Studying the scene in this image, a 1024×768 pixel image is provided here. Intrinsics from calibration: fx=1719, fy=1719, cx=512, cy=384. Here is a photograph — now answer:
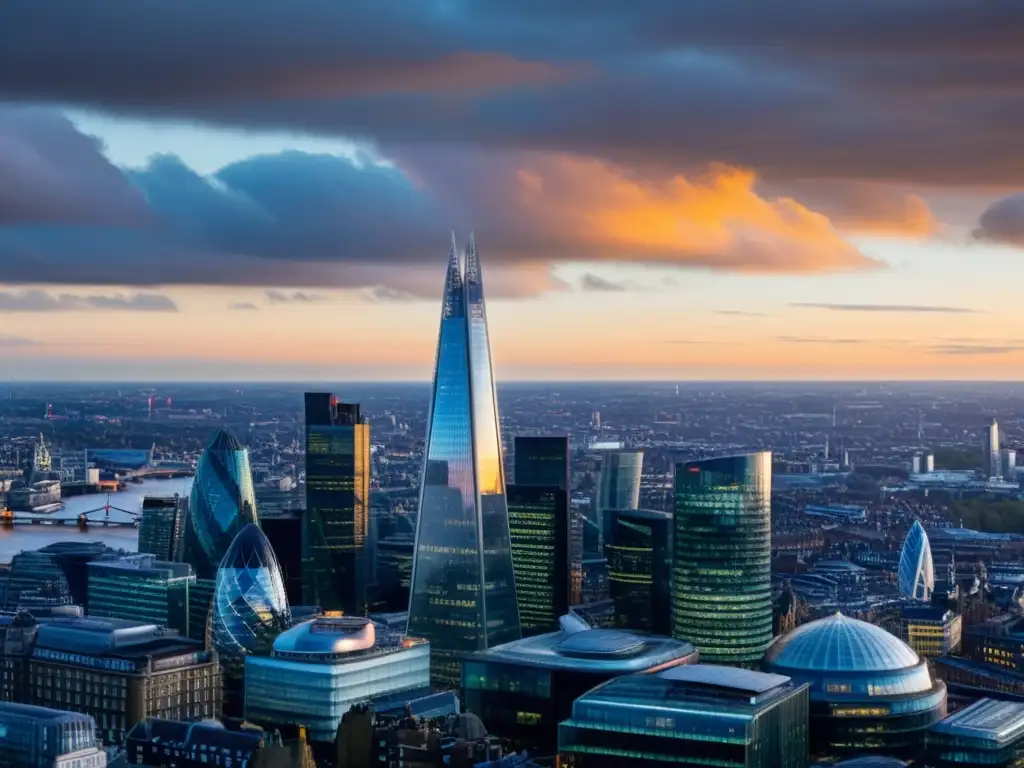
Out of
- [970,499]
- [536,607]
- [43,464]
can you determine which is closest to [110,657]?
[536,607]

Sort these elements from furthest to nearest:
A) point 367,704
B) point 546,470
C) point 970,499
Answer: point 970,499 → point 546,470 → point 367,704

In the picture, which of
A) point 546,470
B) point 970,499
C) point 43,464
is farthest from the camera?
point 43,464

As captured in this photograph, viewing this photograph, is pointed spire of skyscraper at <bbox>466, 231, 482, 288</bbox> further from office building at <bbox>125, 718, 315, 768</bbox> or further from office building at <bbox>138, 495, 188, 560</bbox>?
office building at <bbox>138, 495, 188, 560</bbox>

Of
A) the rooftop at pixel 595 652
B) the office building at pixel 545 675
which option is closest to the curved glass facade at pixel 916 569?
the rooftop at pixel 595 652

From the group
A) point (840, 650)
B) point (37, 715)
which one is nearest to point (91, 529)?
point (37, 715)

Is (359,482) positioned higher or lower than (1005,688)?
higher

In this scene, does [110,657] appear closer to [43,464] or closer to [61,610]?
[61,610]
